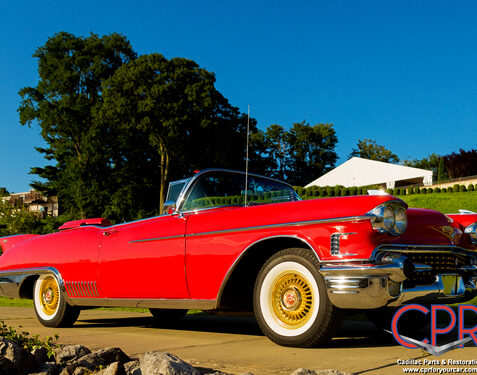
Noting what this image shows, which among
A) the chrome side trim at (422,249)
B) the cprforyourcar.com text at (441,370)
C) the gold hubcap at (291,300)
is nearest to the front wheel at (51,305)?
the gold hubcap at (291,300)

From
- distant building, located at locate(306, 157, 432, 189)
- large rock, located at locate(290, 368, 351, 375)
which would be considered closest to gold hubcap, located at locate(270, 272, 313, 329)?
large rock, located at locate(290, 368, 351, 375)

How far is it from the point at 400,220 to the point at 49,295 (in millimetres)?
4343

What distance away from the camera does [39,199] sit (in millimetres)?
63812

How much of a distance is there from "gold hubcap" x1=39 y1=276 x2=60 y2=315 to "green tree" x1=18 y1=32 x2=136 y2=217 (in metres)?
34.8

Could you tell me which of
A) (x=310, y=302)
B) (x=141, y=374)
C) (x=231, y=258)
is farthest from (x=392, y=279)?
(x=141, y=374)

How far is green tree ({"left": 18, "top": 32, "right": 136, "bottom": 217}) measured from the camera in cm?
4028

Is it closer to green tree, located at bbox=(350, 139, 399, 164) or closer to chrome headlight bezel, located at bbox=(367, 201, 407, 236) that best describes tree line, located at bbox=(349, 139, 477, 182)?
green tree, located at bbox=(350, 139, 399, 164)

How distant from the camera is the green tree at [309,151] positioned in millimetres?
71438

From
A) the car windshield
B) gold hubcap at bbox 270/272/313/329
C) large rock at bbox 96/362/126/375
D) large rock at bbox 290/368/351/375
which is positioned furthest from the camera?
the car windshield

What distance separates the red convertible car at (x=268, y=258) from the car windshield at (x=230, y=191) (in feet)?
0.04

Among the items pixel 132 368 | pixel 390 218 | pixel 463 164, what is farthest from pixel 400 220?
pixel 463 164

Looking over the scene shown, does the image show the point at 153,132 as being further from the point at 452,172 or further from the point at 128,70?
the point at 452,172

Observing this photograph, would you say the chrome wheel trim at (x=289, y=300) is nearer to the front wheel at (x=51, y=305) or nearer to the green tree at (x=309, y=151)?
the front wheel at (x=51, y=305)

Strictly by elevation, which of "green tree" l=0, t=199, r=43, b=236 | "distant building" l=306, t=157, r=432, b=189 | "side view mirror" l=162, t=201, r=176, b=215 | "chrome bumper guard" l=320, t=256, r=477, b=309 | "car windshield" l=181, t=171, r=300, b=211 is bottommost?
"chrome bumper guard" l=320, t=256, r=477, b=309
